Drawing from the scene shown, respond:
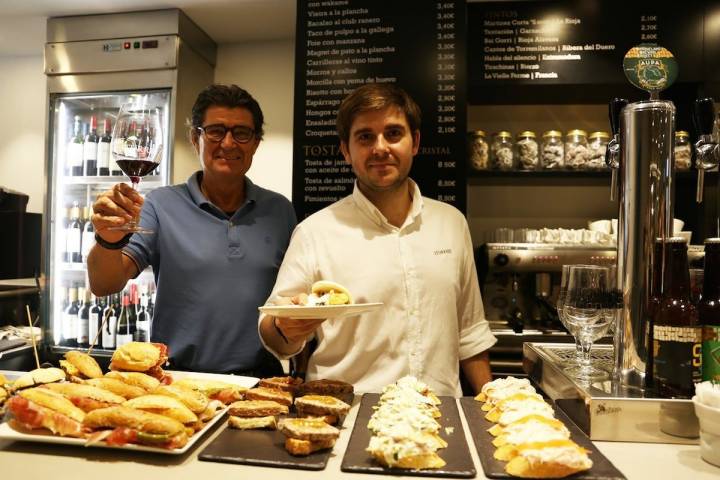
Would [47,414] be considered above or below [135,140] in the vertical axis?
below

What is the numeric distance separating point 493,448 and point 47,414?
32.2 inches

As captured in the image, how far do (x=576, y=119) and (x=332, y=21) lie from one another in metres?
1.71

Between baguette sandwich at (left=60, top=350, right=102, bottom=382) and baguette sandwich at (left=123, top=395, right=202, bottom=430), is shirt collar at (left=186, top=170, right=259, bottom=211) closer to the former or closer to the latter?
baguette sandwich at (left=60, top=350, right=102, bottom=382)

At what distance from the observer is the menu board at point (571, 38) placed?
9.77 feet

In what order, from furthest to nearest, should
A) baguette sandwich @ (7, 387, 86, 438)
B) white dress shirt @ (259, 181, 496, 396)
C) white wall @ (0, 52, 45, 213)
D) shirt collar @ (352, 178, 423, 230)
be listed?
white wall @ (0, 52, 45, 213), shirt collar @ (352, 178, 423, 230), white dress shirt @ (259, 181, 496, 396), baguette sandwich @ (7, 387, 86, 438)

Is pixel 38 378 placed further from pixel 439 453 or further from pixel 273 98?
pixel 273 98

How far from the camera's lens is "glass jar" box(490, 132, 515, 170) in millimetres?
3078

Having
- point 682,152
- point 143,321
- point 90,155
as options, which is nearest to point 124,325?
point 143,321

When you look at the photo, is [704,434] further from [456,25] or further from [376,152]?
[456,25]

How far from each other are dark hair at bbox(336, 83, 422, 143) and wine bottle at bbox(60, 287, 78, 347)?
2454 millimetres

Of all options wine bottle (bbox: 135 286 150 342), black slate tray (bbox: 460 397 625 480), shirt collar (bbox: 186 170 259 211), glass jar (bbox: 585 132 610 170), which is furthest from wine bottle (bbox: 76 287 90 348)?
glass jar (bbox: 585 132 610 170)

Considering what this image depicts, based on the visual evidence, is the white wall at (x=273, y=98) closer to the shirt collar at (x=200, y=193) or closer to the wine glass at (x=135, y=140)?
the shirt collar at (x=200, y=193)

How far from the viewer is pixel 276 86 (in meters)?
3.66

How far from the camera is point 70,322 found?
10.9ft
